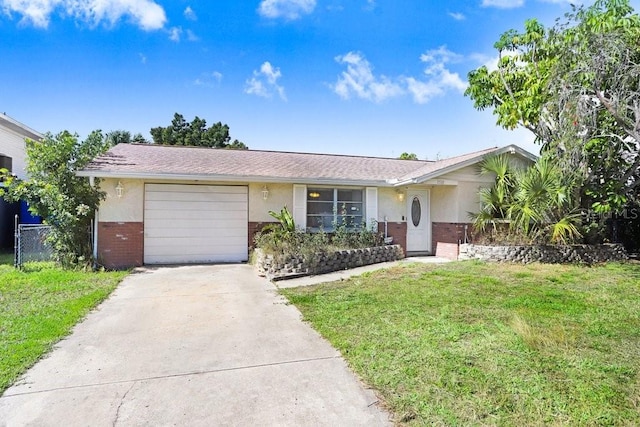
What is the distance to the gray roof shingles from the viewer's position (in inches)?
405

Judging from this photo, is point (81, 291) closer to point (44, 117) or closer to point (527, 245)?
point (527, 245)

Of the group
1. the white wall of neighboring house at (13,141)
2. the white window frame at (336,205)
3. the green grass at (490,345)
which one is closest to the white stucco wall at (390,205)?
the white window frame at (336,205)

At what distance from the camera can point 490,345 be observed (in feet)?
14.4

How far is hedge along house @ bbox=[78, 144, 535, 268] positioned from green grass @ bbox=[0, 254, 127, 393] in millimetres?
1688

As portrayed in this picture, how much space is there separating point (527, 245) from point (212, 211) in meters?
9.47

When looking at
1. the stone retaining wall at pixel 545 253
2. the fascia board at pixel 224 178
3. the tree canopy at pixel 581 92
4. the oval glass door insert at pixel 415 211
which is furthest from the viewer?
the oval glass door insert at pixel 415 211

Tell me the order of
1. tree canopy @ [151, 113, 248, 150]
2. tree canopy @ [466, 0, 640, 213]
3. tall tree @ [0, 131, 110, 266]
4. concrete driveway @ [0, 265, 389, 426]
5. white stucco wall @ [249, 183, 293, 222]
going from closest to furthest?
concrete driveway @ [0, 265, 389, 426]
tree canopy @ [466, 0, 640, 213]
tall tree @ [0, 131, 110, 266]
white stucco wall @ [249, 183, 293, 222]
tree canopy @ [151, 113, 248, 150]

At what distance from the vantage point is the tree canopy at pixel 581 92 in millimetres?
8273

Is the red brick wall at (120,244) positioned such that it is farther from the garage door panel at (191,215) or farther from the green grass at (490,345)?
the green grass at (490,345)

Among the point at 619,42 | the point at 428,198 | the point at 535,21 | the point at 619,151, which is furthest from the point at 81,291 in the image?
the point at 619,151

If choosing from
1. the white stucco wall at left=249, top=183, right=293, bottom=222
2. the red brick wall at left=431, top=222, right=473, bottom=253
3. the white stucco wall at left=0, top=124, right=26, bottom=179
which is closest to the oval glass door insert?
the red brick wall at left=431, top=222, right=473, bottom=253

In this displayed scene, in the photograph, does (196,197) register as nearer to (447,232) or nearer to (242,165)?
(242,165)

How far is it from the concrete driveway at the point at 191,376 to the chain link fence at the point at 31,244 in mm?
5246

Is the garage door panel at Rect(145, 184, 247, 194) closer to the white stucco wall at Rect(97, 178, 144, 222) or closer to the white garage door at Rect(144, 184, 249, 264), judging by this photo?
the white garage door at Rect(144, 184, 249, 264)
